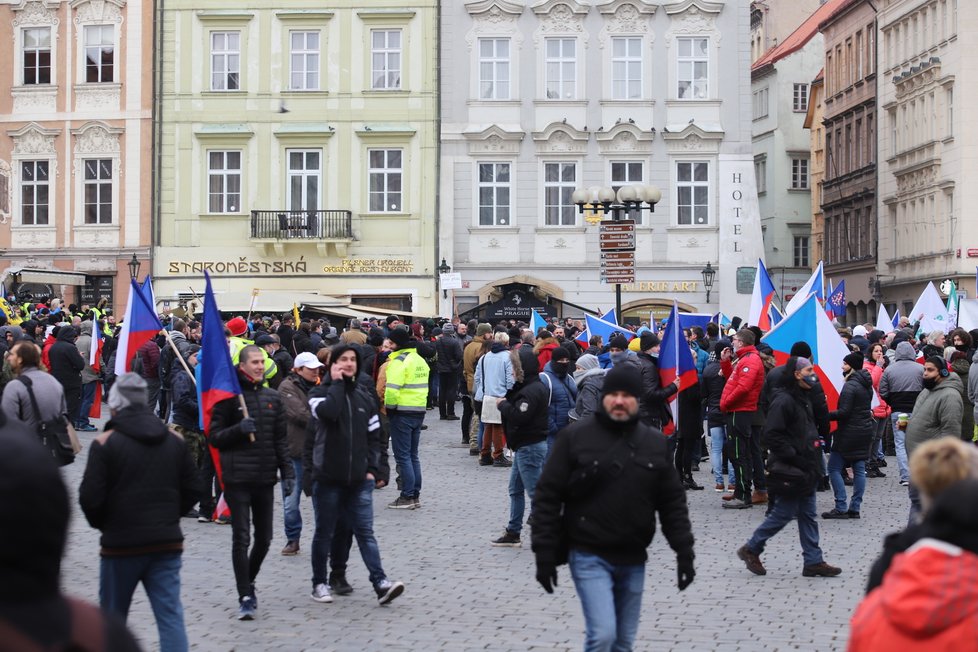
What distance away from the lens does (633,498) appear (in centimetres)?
738

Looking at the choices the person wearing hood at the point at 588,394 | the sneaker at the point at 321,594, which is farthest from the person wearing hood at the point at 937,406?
the sneaker at the point at 321,594

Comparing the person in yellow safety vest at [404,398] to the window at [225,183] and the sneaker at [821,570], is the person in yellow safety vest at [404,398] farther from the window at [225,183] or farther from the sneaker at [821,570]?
the window at [225,183]

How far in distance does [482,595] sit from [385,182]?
33.2 metres

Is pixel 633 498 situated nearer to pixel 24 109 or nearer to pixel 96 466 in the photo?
pixel 96 466

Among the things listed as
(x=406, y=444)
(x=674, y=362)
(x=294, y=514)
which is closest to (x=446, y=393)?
(x=406, y=444)

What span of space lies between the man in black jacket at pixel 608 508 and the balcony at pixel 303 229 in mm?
36192

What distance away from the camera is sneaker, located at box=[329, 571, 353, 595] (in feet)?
36.7

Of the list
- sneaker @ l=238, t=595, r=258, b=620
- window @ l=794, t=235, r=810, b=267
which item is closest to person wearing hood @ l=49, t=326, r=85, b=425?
sneaker @ l=238, t=595, r=258, b=620

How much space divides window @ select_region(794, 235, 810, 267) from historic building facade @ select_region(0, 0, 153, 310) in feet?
114

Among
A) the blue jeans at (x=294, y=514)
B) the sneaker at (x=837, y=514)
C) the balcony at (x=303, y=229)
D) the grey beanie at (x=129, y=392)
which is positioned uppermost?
the balcony at (x=303, y=229)

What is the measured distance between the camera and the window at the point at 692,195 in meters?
43.7

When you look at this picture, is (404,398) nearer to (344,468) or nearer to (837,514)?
(837,514)

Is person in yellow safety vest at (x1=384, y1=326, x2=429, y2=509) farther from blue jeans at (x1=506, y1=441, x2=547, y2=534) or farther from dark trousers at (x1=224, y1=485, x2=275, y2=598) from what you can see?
dark trousers at (x1=224, y1=485, x2=275, y2=598)

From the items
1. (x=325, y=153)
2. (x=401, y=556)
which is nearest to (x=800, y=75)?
(x=325, y=153)
